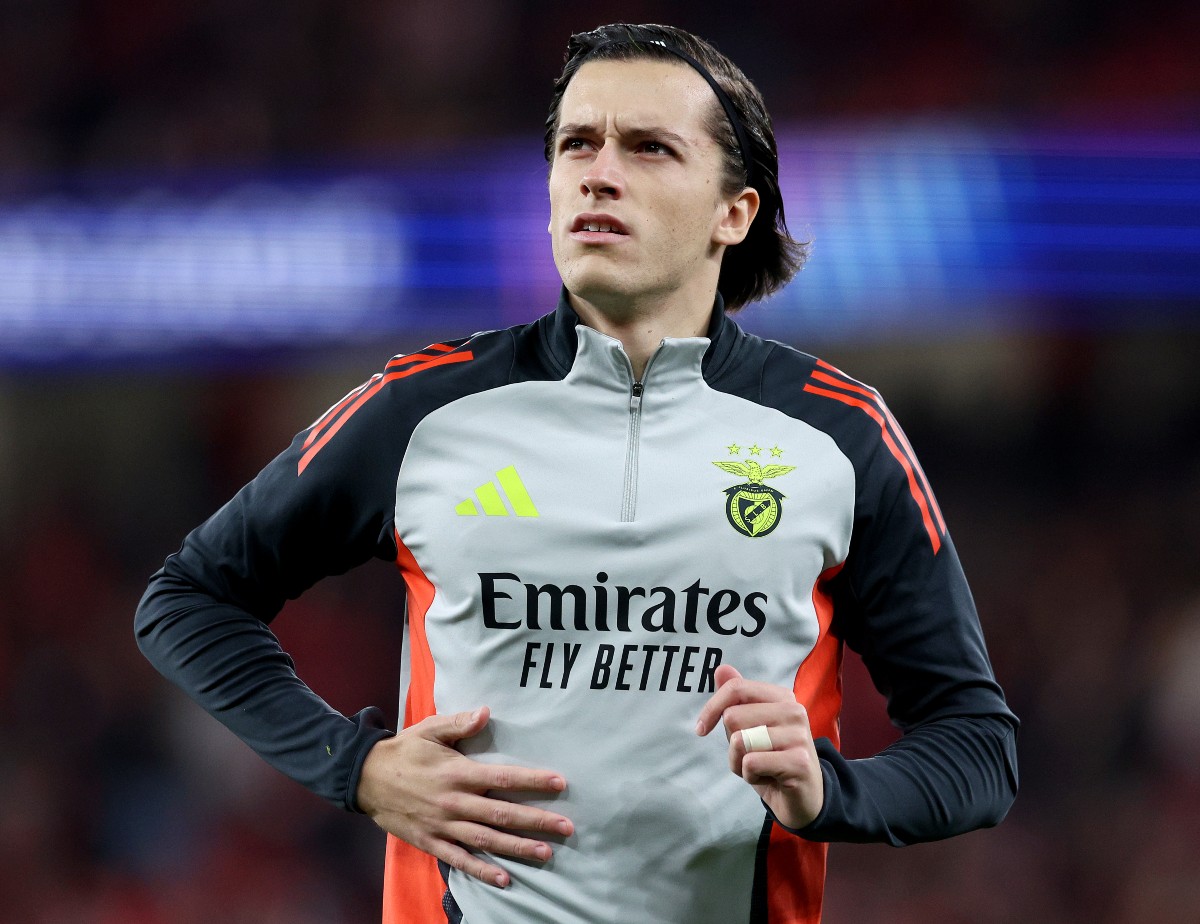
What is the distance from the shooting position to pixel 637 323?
216 cm

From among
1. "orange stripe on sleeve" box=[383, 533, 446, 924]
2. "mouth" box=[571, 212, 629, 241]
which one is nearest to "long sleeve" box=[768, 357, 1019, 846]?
"mouth" box=[571, 212, 629, 241]

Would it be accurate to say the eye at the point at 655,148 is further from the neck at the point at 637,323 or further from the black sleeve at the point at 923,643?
the black sleeve at the point at 923,643

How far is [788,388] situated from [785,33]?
5.03 metres

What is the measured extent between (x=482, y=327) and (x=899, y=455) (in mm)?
3905

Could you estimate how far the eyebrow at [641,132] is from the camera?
211 cm

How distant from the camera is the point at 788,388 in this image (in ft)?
7.04

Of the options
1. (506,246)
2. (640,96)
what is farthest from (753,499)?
(506,246)

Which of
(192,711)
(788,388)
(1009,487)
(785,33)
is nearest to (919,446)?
(1009,487)

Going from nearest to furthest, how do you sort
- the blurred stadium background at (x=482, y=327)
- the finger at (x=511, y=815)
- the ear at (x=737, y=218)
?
the finger at (x=511, y=815) → the ear at (x=737, y=218) → the blurred stadium background at (x=482, y=327)

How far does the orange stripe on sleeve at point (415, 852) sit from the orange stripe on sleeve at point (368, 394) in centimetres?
18

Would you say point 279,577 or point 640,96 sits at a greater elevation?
point 640,96

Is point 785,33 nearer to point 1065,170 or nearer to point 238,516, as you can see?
point 1065,170

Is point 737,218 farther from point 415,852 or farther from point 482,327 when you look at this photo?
point 482,327

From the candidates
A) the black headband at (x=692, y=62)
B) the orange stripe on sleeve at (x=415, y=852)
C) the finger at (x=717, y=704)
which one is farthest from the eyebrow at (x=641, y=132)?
the finger at (x=717, y=704)
